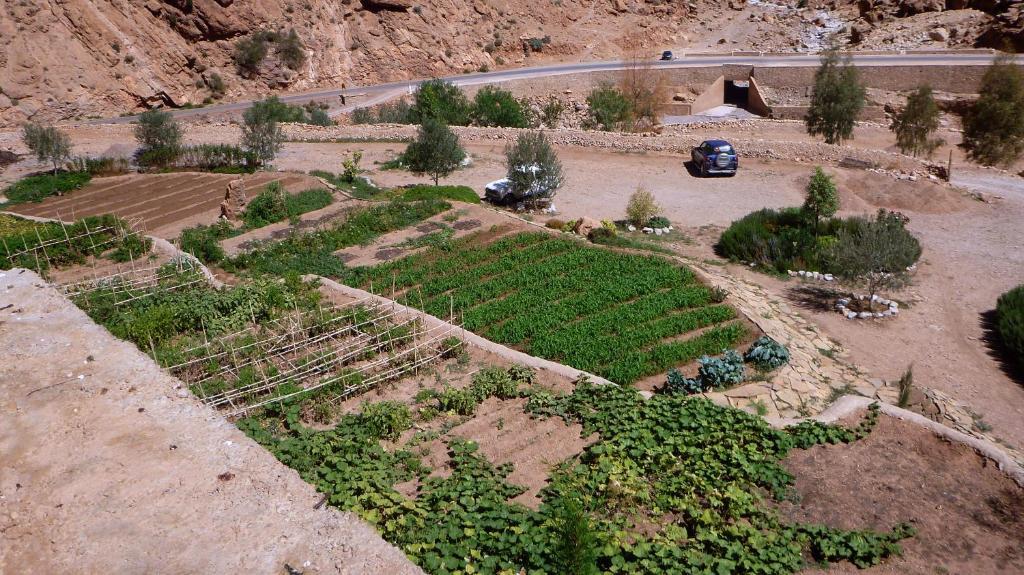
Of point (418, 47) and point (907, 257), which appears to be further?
point (418, 47)

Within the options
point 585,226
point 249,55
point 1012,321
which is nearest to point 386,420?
point 585,226

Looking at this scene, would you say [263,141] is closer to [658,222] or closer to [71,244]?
[71,244]

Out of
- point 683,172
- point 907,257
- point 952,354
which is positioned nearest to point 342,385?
point 952,354

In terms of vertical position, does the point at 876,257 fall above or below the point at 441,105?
below

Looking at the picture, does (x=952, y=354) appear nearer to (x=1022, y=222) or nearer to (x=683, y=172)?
(x=1022, y=222)

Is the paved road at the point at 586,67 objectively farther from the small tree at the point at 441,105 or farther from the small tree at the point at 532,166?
the small tree at the point at 532,166

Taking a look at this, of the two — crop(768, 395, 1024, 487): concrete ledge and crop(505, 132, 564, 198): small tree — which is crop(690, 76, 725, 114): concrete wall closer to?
crop(505, 132, 564, 198): small tree

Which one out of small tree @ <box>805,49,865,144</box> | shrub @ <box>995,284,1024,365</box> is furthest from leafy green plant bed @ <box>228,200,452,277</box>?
small tree @ <box>805,49,865,144</box>
